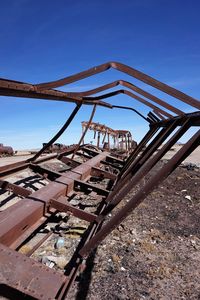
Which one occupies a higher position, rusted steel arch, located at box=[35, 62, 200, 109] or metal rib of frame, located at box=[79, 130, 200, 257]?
rusted steel arch, located at box=[35, 62, 200, 109]

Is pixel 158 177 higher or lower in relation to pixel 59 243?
higher

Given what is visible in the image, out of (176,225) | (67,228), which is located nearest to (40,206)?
(67,228)

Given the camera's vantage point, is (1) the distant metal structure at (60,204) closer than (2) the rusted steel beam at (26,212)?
Yes

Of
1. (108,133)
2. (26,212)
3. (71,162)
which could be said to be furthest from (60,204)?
(108,133)

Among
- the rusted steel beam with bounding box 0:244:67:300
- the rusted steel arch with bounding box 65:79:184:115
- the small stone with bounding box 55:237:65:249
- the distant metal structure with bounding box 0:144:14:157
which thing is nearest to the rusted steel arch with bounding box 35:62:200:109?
the rusted steel arch with bounding box 65:79:184:115

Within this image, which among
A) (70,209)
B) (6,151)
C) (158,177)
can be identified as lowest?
(6,151)

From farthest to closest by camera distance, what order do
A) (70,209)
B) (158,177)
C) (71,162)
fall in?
(71,162) → (70,209) → (158,177)

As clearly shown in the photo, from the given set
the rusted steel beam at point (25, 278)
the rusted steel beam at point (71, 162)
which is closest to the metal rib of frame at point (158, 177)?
the rusted steel beam at point (25, 278)

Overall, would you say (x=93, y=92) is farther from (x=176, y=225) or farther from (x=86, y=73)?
(x=176, y=225)

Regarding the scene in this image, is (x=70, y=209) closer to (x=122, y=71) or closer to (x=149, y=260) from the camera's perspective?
(x=122, y=71)

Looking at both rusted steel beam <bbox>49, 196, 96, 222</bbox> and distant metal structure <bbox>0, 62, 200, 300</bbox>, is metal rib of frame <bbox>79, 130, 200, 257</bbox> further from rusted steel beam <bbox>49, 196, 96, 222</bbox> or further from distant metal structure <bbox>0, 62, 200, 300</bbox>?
rusted steel beam <bbox>49, 196, 96, 222</bbox>

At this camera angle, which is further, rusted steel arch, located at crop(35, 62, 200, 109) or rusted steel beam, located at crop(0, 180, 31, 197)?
rusted steel beam, located at crop(0, 180, 31, 197)

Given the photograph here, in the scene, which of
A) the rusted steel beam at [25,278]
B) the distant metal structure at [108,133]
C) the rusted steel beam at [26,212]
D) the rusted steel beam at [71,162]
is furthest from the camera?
the distant metal structure at [108,133]

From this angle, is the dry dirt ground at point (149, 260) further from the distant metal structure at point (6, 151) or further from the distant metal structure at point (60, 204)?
the distant metal structure at point (6, 151)
